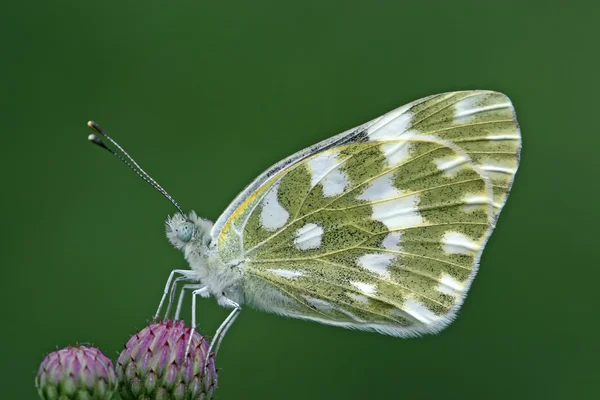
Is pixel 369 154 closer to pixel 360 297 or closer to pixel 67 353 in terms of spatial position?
pixel 360 297

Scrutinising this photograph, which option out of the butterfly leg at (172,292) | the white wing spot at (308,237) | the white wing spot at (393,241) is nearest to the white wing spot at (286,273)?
the white wing spot at (308,237)

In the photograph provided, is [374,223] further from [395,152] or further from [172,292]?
[172,292]

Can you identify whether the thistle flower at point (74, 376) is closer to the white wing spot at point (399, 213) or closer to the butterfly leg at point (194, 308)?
the butterfly leg at point (194, 308)

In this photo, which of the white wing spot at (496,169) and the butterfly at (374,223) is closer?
the butterfly at (374,223)

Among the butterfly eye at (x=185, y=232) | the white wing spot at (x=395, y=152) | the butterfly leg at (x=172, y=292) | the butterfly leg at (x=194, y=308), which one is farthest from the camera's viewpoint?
the white wing spot at (x=395, y=152)

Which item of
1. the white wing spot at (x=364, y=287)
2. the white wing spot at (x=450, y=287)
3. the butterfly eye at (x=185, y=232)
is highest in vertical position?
the butterfly eye at (x=185, y=232)

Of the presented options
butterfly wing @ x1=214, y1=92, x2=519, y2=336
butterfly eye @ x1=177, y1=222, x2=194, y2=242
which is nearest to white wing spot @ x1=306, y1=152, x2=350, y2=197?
butterfly wing @ x1=214, y1=92, x2=519, y2=336

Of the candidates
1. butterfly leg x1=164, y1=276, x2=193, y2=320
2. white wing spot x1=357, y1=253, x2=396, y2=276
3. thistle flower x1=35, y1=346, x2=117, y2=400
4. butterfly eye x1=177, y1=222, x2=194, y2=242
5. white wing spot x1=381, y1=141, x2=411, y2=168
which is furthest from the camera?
white wing spot x1=381, y1=141, x2=411, y2=168

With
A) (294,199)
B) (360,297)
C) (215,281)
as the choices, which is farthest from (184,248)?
(360,297)

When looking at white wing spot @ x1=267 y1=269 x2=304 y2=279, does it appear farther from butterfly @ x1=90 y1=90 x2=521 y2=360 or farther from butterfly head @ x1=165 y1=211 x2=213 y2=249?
butterfly head @ x1=165 y1=211 x2=213 y2=249
